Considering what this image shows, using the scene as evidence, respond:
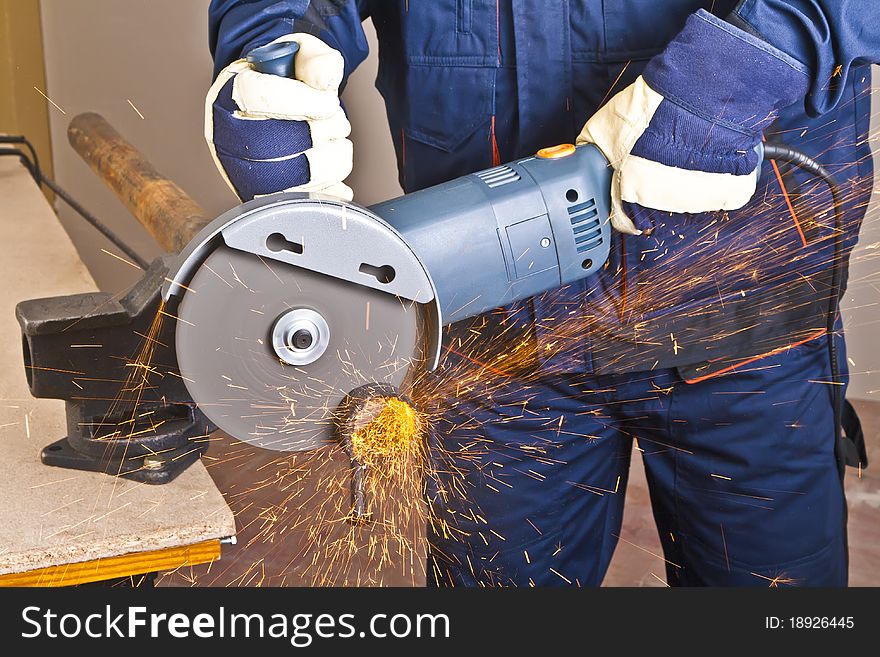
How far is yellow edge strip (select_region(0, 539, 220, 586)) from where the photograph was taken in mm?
1085

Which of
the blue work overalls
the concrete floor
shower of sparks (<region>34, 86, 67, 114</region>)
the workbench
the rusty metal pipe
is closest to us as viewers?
the workbench

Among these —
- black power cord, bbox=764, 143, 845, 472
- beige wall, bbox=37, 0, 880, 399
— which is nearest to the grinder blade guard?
black power cord, bbox=764, 143, 845, 472

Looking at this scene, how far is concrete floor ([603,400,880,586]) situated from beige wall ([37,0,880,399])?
0.84m

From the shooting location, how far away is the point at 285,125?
125cm

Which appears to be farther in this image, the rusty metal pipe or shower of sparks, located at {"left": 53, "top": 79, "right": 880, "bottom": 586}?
the rusty metal pipe

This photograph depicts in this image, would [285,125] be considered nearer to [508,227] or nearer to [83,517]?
[508,227]

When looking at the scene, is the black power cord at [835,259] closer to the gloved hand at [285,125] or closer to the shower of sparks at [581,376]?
the shower of sparks at [581,376]

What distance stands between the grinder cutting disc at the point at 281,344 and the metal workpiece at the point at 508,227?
0.08m

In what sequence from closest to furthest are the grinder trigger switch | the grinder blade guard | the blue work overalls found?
the grinder blade guard
the grinder trigger switch
the blue work overalls

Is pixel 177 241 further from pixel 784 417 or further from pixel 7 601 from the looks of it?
pixel 784 417

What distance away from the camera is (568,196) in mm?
1186

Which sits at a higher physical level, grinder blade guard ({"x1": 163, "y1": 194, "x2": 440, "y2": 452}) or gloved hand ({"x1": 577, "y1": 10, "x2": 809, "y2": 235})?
gloved hand ({"x1": 577, "y1": 10, "x2": 809, "y2": 235})

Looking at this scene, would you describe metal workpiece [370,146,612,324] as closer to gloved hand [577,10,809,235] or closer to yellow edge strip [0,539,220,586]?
gloved hand [577,10,809,235]

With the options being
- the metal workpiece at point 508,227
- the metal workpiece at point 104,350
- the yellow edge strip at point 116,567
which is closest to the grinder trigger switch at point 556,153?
the metal workpiece at point 508,227
